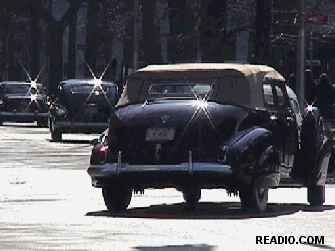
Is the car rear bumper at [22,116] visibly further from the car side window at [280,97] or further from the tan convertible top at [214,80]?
the tan convertible top at [214,80]

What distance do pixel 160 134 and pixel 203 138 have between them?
1.61 feet

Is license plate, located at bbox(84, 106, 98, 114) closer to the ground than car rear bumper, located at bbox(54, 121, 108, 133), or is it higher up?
higher up

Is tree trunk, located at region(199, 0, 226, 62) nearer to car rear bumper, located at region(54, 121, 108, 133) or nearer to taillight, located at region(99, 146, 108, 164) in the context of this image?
car rear bumper, located at region(54, 121, 108, 133)

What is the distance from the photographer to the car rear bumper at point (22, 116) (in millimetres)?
55719

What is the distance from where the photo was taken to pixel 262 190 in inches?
738

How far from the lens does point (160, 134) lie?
18.2 m

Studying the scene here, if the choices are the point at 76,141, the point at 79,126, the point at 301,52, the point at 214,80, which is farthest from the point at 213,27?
the point at 214,80

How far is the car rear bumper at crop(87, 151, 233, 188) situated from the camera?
58.7 feet

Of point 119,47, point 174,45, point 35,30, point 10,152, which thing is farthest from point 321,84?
point 119,47

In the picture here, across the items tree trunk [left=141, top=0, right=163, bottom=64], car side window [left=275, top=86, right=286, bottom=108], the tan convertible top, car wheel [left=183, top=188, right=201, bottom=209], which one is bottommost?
tree trunk [left=141, top=0, right=163, bottom=64]

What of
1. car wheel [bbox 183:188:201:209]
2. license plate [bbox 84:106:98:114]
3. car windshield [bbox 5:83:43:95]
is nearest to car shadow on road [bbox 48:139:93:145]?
license plate [bbox 84:106:98:114]

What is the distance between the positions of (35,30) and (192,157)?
252ft

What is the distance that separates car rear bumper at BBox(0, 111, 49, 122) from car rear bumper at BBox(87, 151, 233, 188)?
37.6 metres

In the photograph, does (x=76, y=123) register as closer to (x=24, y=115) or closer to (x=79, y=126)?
(x=79, y=126)
